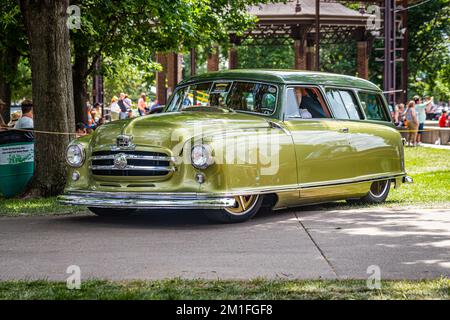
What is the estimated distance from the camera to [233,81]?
10914mm

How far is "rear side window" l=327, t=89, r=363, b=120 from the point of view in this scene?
1133 cm

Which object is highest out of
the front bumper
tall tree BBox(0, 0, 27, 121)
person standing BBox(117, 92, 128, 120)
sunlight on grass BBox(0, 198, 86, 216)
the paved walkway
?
tall tree BBox(0, 0, 27, 121)

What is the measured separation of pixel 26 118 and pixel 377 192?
6880 millimetres

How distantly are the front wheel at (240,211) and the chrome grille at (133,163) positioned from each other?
0.78 m

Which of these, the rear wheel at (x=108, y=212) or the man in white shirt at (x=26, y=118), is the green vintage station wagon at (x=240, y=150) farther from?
the man in white shirt at (x=26, y=118)

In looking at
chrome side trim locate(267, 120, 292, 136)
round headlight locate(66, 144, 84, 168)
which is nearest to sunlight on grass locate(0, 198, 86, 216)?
round headlight locate(66, 144, 84, 168)

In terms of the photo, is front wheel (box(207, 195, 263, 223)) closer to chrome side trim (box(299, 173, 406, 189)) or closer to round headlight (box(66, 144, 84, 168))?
chrome side trim (box(299, 173, 406, 189))

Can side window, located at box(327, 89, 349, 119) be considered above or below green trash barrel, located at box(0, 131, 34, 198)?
above

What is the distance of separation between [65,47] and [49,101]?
34.4 inches

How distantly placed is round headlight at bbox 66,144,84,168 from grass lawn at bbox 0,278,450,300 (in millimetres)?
3773

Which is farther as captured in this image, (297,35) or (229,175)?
(297,35)

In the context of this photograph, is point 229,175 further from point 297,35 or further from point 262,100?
point 297,35

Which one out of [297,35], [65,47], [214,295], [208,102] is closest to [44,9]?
[65,47]

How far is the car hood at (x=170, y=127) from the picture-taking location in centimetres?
926
